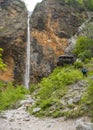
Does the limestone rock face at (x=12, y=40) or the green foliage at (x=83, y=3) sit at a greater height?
the green foliage at (x=83, y=3)

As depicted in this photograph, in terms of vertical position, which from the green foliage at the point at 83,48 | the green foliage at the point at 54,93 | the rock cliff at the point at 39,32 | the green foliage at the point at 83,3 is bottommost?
the green foliage at the point at 54,93

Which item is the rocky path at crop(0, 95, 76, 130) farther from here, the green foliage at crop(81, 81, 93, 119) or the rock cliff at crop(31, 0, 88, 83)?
the rock cliff at crop(31, 0, 88, 83)

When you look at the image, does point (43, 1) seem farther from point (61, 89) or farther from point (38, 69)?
point (61, 89)

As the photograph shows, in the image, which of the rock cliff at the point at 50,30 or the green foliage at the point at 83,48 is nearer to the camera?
the green foliage at the point at 83,48

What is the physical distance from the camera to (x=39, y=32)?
35094mm

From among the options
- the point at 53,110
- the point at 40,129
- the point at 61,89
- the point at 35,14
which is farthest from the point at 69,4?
the point at 40,129

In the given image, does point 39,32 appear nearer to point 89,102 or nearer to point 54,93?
point 54,93

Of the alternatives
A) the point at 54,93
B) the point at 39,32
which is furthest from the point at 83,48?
the point at 54,93

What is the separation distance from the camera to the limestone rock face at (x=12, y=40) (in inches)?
1297

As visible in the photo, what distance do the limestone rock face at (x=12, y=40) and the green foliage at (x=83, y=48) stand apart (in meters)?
5.62

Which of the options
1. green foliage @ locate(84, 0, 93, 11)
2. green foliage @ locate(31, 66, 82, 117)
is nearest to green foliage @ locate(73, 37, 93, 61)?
green foliage @ locate(31, 66, 82, 117)

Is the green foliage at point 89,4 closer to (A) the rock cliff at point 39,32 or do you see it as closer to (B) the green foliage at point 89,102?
(A) the rock cliff at point 39,32

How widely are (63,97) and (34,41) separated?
17.8 m

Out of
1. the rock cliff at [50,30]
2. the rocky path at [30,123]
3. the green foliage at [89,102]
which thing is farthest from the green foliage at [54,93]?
the rock cliff at [50,30]
